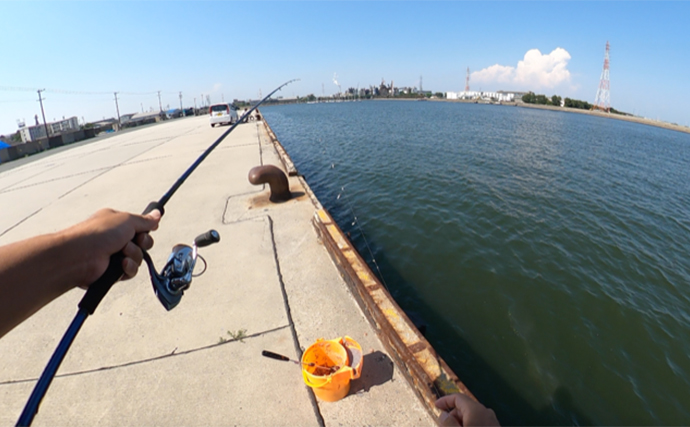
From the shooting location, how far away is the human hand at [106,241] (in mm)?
1375

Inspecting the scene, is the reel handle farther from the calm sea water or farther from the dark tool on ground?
the calm sea water

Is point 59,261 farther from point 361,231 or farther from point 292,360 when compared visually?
point 361,231

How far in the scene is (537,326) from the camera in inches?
196

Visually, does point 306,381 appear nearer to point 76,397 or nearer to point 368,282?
point 368,282

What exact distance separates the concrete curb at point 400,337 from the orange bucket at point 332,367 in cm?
42

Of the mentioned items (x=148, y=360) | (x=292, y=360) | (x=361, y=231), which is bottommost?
(x=361, y=231)

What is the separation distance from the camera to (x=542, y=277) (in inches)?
243

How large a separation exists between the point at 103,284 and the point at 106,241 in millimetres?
210

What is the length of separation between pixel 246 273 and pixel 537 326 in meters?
4.72

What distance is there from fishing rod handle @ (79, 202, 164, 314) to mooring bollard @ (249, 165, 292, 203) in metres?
5.07

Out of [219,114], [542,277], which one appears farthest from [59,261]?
[219,114]

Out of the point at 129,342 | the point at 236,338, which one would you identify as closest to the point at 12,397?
the point at 129,342

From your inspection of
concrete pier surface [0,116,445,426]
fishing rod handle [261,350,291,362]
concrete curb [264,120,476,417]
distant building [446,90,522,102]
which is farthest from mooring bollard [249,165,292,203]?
distant building [446,90,522,102]

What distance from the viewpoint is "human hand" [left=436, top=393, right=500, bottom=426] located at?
1617 mm
